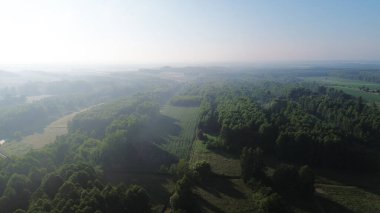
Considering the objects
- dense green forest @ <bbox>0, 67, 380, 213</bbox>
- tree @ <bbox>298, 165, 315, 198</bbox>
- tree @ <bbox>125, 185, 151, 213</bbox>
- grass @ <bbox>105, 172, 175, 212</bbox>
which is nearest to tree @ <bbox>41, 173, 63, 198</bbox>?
dense green forest @ <bbox>0, 67, 380, 213</bbox>

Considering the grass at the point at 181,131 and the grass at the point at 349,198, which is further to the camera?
the grass at the point at 181,131

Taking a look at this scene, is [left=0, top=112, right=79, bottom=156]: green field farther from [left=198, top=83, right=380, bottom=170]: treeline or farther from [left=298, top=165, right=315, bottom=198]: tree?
[left=298, top=165, right=315, bottom=198]: tree

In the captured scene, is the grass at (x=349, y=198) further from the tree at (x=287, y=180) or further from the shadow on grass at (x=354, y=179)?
the tree at (x=287, y=180)

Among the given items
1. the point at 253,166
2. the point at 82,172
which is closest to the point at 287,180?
the point at 253,166

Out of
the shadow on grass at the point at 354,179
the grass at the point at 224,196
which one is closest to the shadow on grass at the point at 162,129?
the grass at the point at 224,196

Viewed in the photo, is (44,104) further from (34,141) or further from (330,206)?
(330,206)

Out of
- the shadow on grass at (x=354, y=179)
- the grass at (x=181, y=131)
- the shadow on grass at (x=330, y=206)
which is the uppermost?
the grass at (x=181, y=131)

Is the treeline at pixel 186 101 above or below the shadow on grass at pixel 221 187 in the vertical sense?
above
